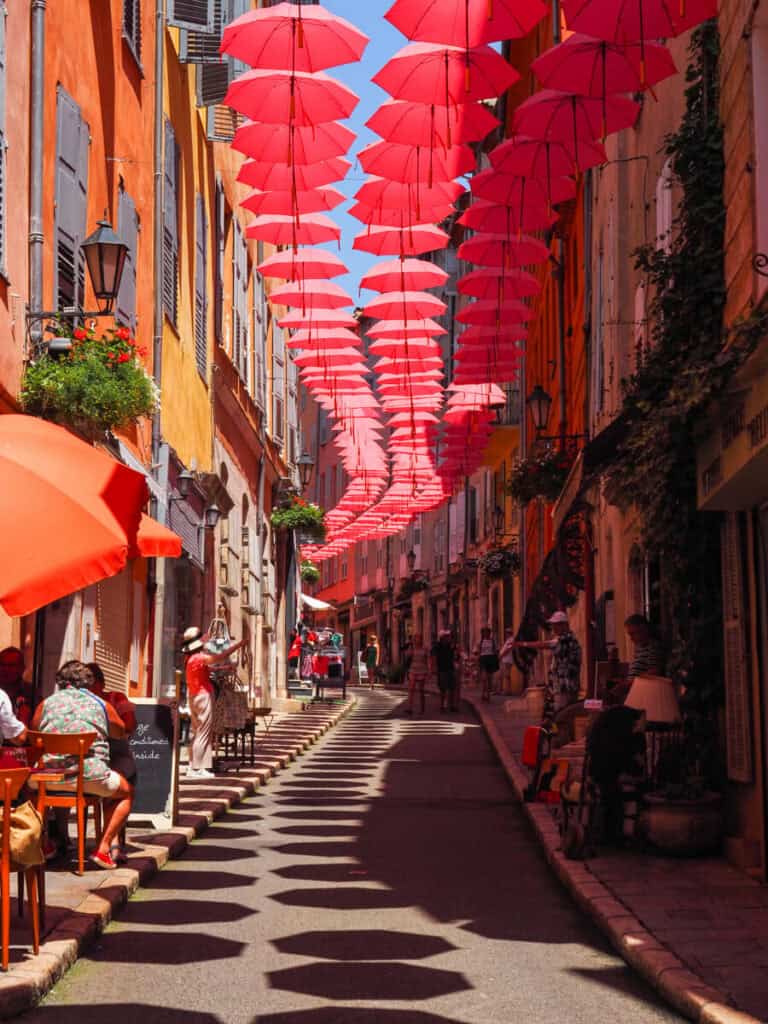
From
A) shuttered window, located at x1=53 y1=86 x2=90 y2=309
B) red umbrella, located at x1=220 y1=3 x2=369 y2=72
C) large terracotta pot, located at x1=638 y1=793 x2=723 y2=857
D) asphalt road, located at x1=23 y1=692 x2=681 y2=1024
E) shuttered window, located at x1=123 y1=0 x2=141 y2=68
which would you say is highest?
shuttered window, located at x1=123 y1=0 x2=141 y2=68

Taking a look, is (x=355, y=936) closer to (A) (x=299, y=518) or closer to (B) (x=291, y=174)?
(B) (x=291, y=174)

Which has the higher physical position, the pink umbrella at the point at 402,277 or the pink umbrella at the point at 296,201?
the pink umbrella at the point at 402,277

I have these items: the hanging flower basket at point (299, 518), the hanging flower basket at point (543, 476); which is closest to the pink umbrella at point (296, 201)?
the hanging flower basket at point (543, 476)

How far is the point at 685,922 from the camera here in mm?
7797

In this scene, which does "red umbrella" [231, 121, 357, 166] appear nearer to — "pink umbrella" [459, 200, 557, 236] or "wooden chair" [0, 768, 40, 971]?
"pink umbrella" [459, 200, 557, 236]

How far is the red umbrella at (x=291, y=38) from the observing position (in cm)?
1261

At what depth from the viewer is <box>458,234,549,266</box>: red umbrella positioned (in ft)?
53.9

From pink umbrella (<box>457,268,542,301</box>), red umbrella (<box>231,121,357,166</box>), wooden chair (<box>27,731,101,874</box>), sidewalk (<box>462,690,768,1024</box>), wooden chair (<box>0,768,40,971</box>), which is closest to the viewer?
sidewalk (<box>462,690,768,1024</box>)

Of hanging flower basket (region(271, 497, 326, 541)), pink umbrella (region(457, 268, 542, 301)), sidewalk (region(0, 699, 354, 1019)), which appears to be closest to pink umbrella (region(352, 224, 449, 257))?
pink umbrella (region(457, 268, 542, 301))

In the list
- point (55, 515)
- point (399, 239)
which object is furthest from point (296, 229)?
point (55, 515)

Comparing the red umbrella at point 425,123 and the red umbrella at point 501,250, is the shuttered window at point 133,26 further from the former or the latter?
the red umbrella at point 425,123

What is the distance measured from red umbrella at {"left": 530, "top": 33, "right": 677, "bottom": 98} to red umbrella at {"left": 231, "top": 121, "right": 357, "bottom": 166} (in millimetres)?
2655

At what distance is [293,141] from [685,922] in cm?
867

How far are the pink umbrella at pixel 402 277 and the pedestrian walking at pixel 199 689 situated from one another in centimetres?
Result: 556
